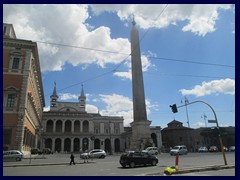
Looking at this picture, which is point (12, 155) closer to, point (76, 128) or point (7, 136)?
point (7, 136)

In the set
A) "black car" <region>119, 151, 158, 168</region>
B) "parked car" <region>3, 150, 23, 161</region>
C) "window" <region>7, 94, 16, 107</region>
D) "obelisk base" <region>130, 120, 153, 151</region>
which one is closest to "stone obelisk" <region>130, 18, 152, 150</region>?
"obelisk base" <region>130, 120, 153, 151</region>

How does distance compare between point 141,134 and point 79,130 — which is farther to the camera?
point 79,130

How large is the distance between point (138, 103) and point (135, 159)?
23.2 metres

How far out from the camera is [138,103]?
138 ft

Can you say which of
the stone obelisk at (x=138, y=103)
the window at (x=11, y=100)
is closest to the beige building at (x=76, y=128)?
the stone obelisk at (x=138, y=103)

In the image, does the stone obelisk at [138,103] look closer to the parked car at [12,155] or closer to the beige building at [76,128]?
the parked car at [12,155]

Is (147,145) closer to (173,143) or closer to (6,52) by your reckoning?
(6,52)

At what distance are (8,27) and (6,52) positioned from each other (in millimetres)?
9204

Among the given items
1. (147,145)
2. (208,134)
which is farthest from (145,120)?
(208,134)

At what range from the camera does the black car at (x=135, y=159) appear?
61.2ft

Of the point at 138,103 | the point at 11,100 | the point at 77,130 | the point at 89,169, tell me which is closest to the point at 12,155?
the point at 11,100

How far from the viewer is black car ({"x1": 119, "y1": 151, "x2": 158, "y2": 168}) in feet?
61.2

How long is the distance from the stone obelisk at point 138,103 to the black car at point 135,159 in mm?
21690

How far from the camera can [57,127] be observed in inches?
3226
